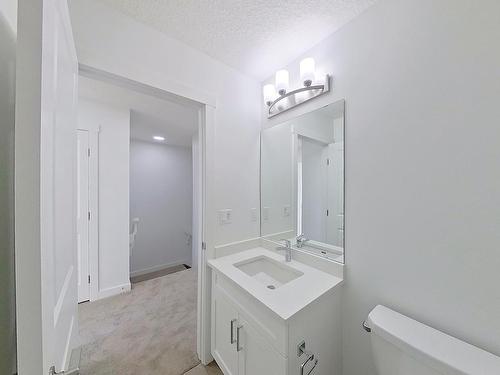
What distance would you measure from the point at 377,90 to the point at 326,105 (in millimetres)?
302

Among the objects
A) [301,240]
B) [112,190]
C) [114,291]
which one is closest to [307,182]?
[301,240]

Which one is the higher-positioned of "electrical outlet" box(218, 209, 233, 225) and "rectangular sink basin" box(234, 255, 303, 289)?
"electrical outlet" box(218, 209, 233, 225)

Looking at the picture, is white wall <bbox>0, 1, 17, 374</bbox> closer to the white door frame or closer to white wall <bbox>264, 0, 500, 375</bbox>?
the white door frame

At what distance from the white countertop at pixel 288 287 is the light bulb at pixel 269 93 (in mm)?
1346

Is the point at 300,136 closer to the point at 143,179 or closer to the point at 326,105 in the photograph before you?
the point at 326,105

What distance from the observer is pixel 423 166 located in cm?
92

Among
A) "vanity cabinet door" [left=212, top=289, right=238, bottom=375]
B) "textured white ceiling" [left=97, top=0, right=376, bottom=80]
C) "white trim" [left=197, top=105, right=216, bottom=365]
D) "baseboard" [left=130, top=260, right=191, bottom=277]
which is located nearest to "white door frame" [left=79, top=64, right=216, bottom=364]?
"white trim" [left=197, top=105, right=216, bottom=365]

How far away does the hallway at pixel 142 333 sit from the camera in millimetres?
1442

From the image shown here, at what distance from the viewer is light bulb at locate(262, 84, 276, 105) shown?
1646 mm

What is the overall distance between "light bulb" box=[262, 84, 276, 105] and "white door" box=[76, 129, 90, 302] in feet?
6.88

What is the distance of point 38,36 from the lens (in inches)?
16.0

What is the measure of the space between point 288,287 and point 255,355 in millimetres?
394

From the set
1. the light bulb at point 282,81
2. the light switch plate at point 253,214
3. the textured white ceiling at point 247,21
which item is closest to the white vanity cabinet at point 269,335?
the light switch plate at point 253,214

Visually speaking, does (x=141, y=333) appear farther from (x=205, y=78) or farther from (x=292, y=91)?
(x=292, y=91)
